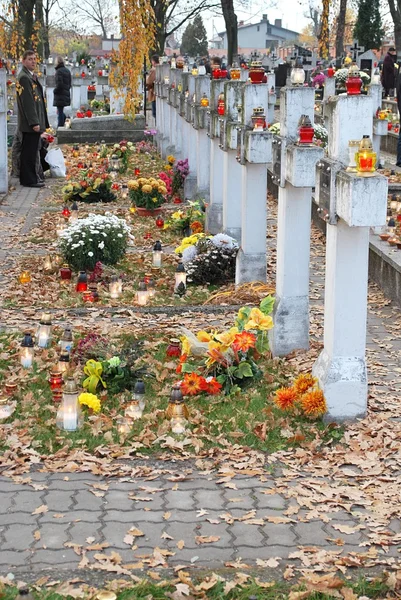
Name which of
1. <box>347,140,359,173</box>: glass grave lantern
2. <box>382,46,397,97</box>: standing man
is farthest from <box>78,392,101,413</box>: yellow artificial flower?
<box>382,46,397,97</box>: standing man

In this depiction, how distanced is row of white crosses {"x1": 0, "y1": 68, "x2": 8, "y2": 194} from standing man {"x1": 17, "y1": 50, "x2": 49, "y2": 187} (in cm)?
23

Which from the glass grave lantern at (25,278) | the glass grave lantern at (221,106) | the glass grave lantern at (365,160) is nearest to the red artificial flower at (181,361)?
the glass grave lantern at (365,160)

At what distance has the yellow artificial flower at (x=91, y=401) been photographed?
7227 mm

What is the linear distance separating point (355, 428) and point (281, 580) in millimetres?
2036

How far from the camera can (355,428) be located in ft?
22.9

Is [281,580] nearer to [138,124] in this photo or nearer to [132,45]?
[132,45]

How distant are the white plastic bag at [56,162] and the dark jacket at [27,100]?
6.19ft

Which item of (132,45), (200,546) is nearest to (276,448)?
(200,546)

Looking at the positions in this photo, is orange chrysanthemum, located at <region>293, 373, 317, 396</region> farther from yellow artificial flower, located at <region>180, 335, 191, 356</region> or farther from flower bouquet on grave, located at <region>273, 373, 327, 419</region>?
yellow artificial flower, located at <region>180, 335, 191, 356</region>

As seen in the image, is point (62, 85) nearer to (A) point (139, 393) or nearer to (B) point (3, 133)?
(B) point (3, 133)

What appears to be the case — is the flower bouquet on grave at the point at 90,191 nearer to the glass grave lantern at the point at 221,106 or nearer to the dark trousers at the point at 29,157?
the dark trousers at the point at 29,157

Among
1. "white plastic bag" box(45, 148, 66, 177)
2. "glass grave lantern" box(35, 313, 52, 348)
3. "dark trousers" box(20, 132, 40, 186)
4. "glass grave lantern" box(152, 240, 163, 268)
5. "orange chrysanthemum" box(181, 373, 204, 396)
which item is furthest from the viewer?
"white plastic bag" box(45, 148, 66, 177)

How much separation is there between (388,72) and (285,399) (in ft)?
78.9

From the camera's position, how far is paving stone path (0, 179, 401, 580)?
5.26m
